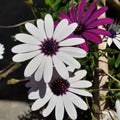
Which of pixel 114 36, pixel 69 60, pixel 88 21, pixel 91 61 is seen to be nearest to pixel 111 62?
pixel 91 61

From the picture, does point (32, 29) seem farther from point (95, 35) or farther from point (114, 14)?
point (114, 14)

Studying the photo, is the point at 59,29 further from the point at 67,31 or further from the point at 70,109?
the point at 70,109

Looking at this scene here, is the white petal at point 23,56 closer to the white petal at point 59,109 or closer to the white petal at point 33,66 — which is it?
the white petal at point 33,66

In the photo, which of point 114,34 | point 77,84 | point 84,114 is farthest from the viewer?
point 84,114

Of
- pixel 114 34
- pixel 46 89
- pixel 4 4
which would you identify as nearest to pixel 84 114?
pixel 114 34

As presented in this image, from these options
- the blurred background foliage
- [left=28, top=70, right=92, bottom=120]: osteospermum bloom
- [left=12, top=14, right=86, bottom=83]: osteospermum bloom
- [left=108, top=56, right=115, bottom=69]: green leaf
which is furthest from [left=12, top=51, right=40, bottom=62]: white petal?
[left=108, top=56, right=115, bottom=69]: green leaf

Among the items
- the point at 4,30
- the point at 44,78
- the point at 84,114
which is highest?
the point at 4,30

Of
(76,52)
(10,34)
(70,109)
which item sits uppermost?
Result: (10,34)
